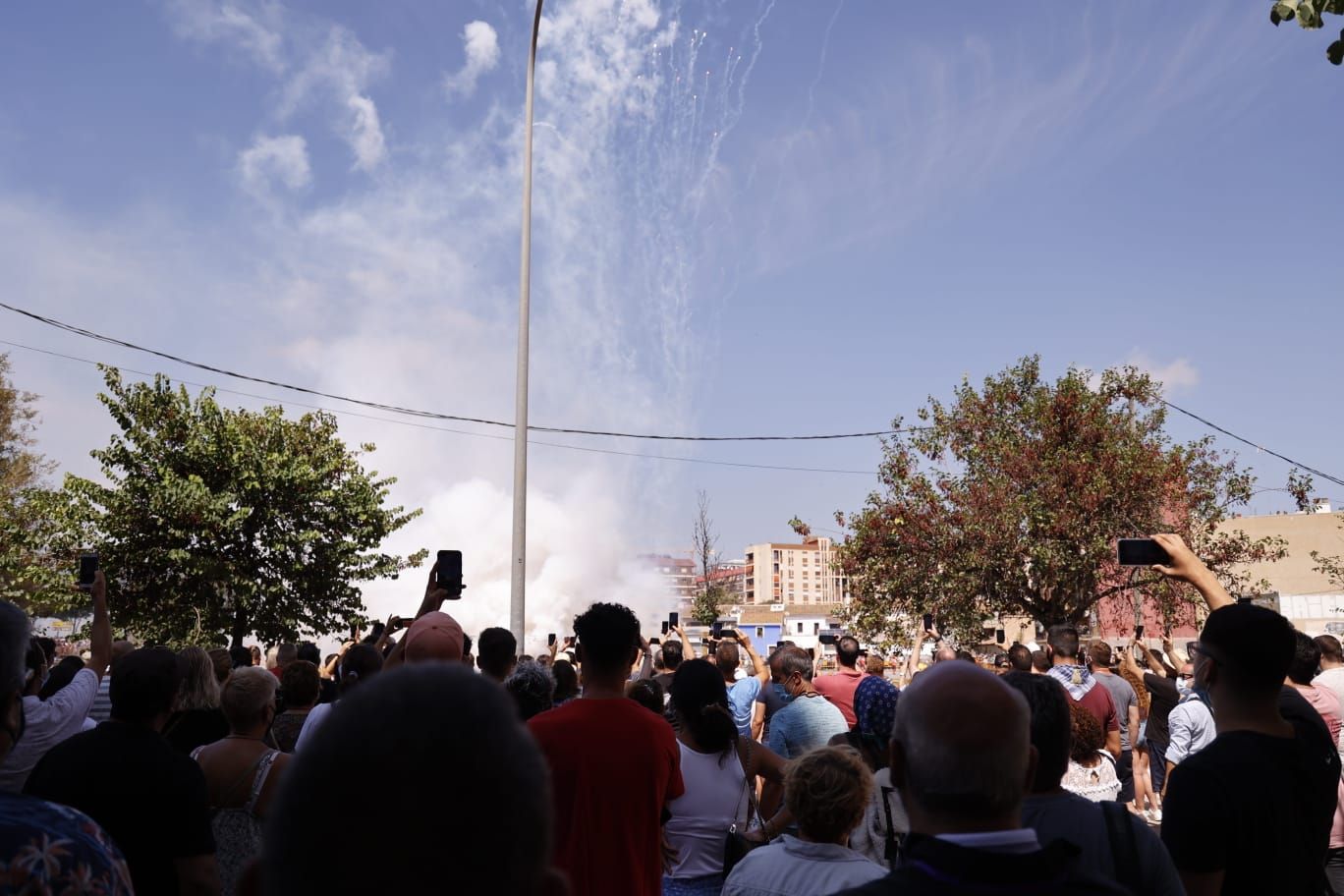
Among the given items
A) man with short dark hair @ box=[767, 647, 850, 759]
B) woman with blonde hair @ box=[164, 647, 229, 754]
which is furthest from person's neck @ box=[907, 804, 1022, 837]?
man with short dark hair @ box=[767, 647, 850, 759]

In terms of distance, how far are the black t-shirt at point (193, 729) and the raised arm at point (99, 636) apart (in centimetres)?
45

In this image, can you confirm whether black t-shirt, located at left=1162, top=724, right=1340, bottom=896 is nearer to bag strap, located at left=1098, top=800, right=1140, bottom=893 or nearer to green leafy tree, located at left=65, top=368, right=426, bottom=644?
bag strap, located at left=1098, top=800, right=1140, bottom=893

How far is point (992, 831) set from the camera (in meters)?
1.90

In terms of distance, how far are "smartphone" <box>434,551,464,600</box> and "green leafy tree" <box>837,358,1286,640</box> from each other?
18617mm

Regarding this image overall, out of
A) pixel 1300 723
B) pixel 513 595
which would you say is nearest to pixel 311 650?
pixel 513 595

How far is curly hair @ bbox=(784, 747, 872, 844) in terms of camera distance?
3.39 m

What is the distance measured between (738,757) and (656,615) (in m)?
59.9

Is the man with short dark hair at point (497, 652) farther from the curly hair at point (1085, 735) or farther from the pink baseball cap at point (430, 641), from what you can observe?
the curly hair at point (1085, 735)

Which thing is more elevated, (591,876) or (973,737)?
(973,737)

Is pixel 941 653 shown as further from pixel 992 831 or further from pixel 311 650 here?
pixel 992 831

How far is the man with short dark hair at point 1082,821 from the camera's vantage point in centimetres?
273

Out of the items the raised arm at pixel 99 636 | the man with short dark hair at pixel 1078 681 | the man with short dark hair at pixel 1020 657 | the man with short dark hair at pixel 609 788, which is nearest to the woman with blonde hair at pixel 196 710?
the raised arm at pixel 99 636

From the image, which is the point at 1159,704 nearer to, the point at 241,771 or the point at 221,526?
the point at 241,771

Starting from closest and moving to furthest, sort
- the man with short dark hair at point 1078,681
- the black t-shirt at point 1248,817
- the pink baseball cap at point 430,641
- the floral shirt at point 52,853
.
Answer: the floral shirt at point 52,853
the black t-shirt at point 1248,817
the pink baseball cap at point 430,641
the man with short dark hair at point 1078,681
